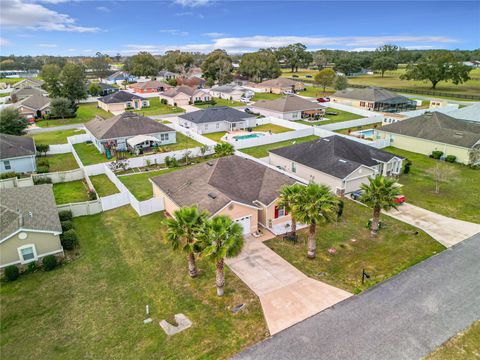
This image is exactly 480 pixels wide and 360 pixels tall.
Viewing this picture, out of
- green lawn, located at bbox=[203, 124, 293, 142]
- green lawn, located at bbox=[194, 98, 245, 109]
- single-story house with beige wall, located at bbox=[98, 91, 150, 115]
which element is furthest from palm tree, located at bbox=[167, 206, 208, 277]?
green lawn, located at bbox=[194, 98, 245, 109]

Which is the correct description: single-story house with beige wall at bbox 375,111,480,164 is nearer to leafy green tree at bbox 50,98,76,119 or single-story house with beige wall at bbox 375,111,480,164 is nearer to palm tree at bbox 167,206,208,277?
palm tree at bbox 167,206,208,277

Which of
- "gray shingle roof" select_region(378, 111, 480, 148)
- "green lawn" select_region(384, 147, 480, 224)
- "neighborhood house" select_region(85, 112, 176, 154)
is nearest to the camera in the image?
"green lawn" select_region(384, 147, 480, 224)

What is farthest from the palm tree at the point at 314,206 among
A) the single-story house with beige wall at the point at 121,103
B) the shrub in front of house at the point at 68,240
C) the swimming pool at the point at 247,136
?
the single-story house with beige wall at the point at 121,103

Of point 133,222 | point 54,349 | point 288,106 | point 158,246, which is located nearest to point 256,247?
point 158,246

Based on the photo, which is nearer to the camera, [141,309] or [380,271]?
[141,309]

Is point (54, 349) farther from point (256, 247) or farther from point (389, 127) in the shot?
point (389, 127)

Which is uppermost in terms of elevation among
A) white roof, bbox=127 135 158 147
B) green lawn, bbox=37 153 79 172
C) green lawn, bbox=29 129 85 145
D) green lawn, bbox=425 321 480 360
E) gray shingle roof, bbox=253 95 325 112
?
gray shingle roof, bbox=253 95 325 112

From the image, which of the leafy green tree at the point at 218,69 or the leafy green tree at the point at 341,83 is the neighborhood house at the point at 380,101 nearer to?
the leafy green tree at the point at 341,83

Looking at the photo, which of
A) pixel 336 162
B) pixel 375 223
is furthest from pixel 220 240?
→ pixel 336 162
